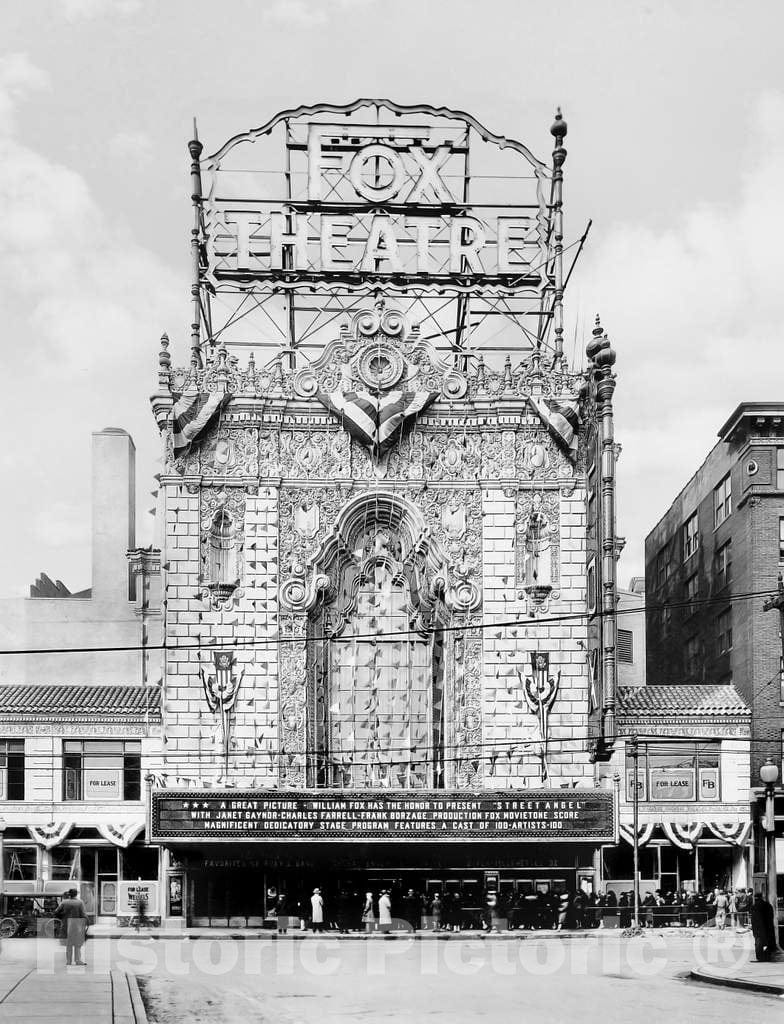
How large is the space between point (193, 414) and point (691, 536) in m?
25.9

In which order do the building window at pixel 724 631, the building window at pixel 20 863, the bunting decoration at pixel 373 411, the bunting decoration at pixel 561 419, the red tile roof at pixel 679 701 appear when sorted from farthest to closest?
the building window at pixel 724 631
the red tile roof at pixel 679 701
the building window at pixel 20 863
the bunting decoration at pixel 561 419
the bunting decoration at pixel 373 411

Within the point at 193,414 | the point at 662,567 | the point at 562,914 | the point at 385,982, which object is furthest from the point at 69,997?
the point at 662,567

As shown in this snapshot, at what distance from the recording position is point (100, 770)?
53031 mm

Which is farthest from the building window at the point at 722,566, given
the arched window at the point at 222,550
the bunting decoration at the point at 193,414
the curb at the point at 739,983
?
the curb at the point at 739,983

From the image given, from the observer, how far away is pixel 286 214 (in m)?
55.1

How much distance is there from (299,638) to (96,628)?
46.2 ft

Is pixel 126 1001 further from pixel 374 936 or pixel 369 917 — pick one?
pixel 369 917

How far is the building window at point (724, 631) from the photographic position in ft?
198

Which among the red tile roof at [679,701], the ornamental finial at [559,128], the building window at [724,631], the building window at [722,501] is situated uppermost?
the ornamental finial at [559,128]

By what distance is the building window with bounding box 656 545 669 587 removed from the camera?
73.2 metres

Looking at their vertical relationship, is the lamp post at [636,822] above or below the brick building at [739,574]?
below

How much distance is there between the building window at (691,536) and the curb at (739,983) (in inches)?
1506

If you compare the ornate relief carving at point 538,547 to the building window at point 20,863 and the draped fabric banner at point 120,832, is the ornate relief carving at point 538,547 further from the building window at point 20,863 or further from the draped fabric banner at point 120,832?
the building window at point 20,863

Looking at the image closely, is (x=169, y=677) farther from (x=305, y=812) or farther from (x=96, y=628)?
(x=96, y=628)
